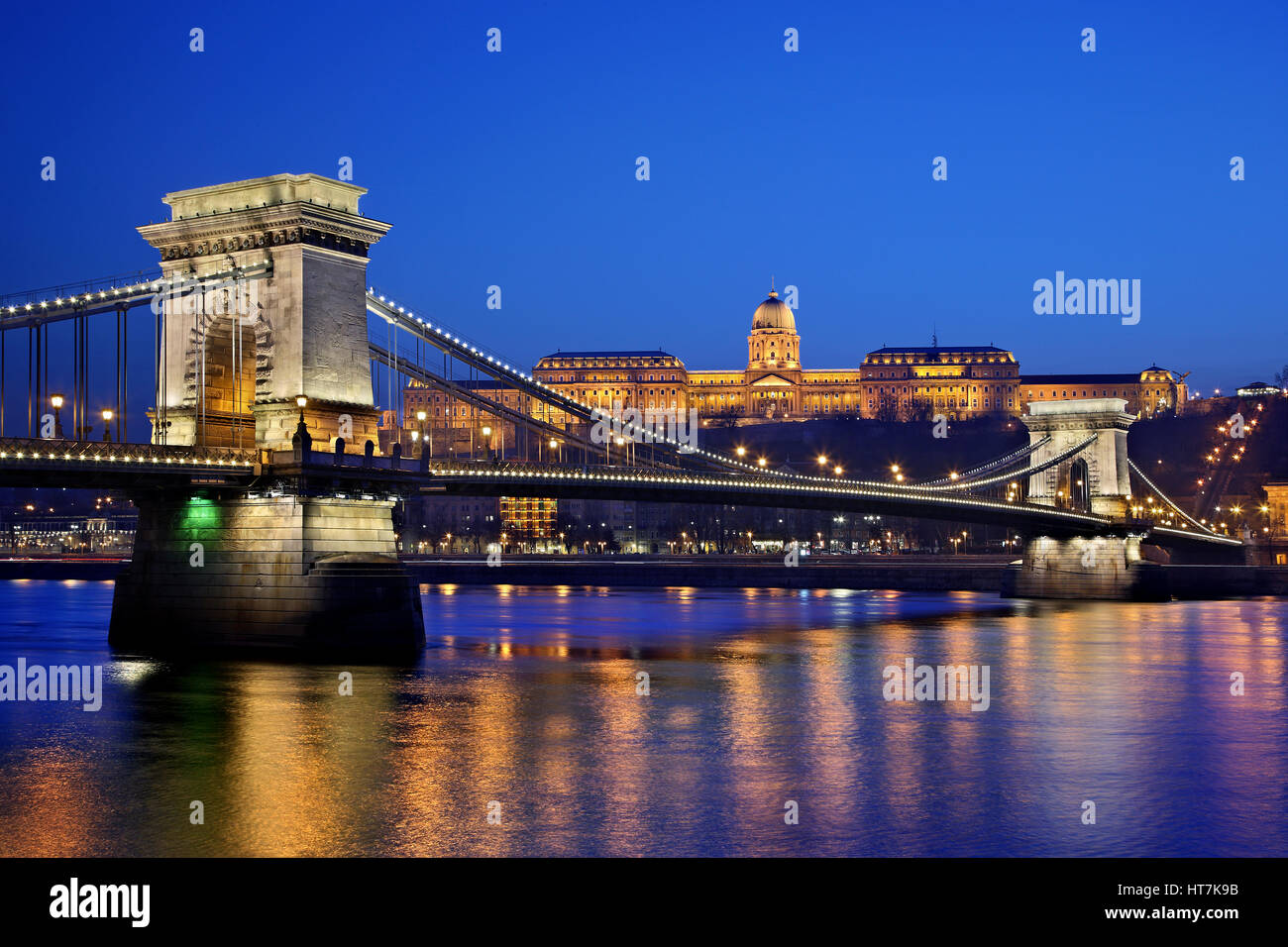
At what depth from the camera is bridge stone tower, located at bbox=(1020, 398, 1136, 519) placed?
69688 millimetres

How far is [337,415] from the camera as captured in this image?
34.2 metres

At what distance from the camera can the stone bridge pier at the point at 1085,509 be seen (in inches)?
2594

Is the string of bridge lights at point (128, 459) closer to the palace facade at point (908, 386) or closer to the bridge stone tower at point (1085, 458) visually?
the bridge stone tower at point (1085, 458)

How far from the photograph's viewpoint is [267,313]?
110ft

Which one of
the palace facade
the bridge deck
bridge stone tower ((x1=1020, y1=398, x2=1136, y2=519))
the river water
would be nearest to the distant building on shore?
the palace facade


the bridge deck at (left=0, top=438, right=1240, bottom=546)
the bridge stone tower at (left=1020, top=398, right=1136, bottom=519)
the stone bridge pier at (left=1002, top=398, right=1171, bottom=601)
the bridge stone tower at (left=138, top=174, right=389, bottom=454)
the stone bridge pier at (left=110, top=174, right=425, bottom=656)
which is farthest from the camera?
the bridge stone tower at (left=1020, top=398, right=1136, bottom=519)

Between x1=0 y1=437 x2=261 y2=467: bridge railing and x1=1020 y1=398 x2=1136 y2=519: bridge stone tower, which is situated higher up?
x1=1020 y1=398 x2=1136 y2=519: bridge stone tower

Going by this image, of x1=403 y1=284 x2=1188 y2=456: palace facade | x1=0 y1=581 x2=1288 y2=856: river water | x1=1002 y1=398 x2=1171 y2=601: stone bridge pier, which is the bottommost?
x1=0 y1=581 x2=1288 y2=856: river water

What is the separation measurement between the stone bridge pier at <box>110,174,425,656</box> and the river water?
133cm

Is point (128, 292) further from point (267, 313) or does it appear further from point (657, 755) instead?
point (657, 755)

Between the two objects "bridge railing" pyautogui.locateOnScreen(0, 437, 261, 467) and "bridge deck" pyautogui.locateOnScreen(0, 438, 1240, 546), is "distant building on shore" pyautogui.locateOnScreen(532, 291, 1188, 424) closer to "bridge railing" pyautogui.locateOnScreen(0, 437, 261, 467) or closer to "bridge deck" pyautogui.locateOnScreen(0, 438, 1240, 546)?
"bridge deck" pyautogui.locateOnScreen(0, 438, 1240, 546)

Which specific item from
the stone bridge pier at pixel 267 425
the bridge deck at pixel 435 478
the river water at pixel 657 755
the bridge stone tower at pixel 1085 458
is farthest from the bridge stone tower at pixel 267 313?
the bridge stone tower at pixel 1085 458
